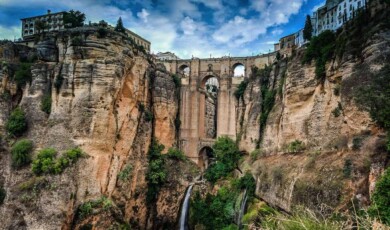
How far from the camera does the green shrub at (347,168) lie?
53.6 ft

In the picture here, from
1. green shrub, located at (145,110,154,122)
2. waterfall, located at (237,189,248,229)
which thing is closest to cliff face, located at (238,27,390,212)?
waterfall, located at (237,189,248,229)

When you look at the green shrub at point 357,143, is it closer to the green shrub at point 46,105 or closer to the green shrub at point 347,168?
the green shrub at point 347,168

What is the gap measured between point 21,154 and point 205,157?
869 inches

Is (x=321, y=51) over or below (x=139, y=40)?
below

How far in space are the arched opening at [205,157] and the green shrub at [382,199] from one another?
2674 cm

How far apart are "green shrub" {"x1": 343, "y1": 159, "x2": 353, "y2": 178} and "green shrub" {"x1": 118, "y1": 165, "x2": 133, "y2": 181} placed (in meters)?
18.7

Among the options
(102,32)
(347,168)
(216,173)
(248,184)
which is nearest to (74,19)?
(102,32)

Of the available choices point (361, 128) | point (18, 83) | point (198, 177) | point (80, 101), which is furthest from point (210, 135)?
point (361, 128)

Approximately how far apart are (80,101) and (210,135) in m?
20.8

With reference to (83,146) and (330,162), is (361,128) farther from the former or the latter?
(83,146)

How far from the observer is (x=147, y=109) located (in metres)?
33.6

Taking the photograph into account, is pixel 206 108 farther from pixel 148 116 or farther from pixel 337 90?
pixel 337 90

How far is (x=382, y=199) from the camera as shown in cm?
1334

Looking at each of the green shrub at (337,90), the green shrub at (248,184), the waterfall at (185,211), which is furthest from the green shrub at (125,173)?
the green shrub at (337,90)
